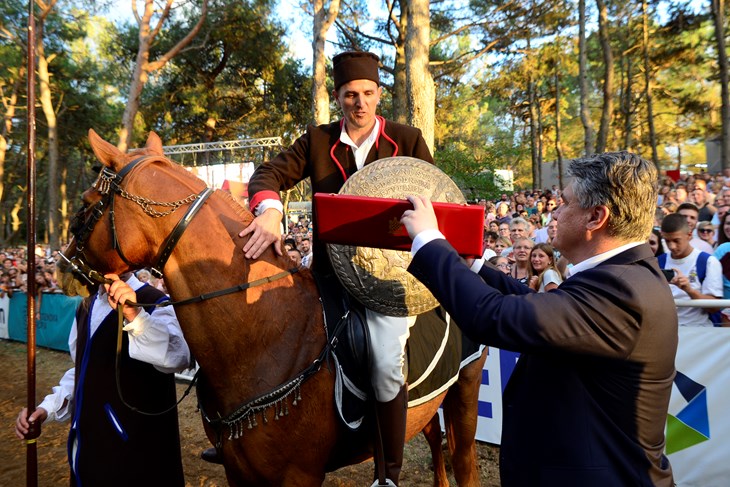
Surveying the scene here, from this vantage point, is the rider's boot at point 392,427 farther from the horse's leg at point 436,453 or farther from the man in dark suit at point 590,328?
the horse's leg at point 436,453

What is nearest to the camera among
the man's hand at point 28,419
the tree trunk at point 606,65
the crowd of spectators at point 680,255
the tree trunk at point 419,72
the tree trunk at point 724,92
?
the man's hand at point 28,419

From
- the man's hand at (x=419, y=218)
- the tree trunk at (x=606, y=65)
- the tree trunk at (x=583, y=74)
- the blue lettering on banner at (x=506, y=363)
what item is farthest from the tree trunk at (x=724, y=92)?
the man's hand at (x=419, y=218)

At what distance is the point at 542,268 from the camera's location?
18.5 ft

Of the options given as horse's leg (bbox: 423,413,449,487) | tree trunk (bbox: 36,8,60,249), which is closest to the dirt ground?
horse's leg (bbox: 423,413,449,487)

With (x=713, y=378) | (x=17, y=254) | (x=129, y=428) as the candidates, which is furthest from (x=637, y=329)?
(x=17, y=254)

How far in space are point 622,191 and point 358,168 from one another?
1631 millimetres

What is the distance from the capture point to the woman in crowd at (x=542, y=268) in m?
5.36

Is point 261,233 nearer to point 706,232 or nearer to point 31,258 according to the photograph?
point 31,258

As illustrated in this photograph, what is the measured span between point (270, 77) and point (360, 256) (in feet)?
85.0

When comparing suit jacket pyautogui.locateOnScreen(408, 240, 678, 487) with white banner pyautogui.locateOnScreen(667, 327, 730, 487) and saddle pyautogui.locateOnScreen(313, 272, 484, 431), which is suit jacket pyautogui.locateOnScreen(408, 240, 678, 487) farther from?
white banner pyautogui.locateOnScreen(667, 327, 730, 487)

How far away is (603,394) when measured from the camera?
155 centimetres

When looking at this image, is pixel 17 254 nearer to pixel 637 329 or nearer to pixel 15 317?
pixel 15 317

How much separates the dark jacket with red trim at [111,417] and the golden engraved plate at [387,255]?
1069mm

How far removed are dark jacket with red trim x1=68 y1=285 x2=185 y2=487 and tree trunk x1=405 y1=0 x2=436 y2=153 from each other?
603 cm
